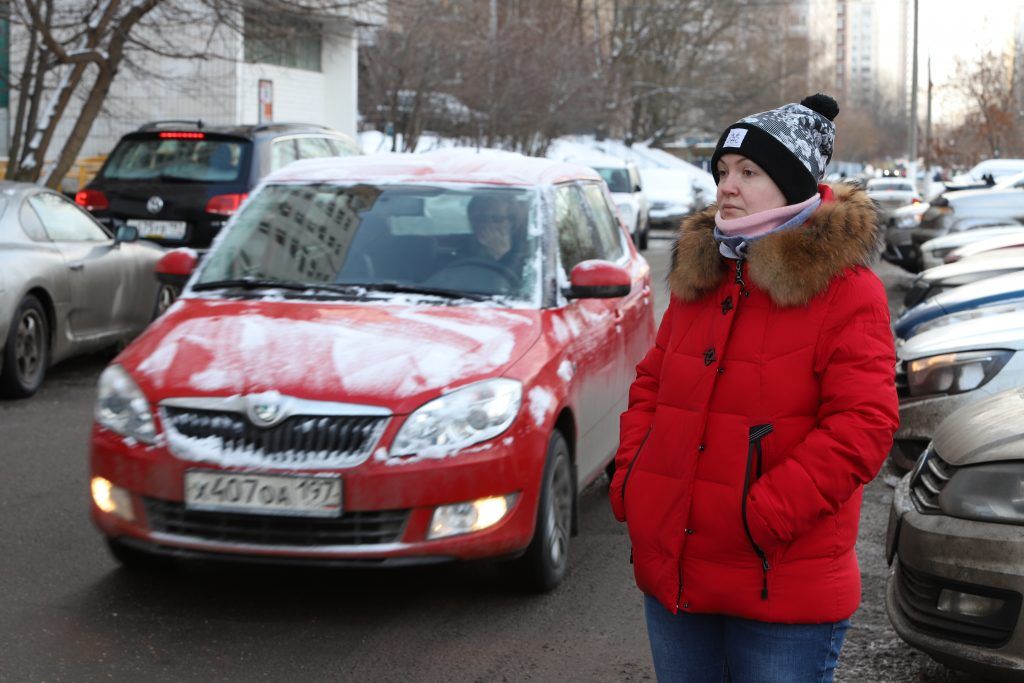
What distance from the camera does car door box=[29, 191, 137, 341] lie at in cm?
998

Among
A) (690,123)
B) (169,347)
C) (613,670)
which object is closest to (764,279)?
(613,670)

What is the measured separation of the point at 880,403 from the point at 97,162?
26.4 metres

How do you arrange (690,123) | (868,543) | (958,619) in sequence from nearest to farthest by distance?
(958,619)
(868,543)
(690,123)

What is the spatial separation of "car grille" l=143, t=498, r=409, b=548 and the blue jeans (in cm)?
198

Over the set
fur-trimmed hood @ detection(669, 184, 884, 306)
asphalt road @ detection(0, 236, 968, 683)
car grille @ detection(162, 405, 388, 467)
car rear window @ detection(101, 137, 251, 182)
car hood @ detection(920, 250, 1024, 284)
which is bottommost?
asphalt road @ detection(0, 236, 968, 683)

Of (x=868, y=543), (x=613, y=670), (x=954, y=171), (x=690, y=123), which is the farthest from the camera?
(x=690, y=123)

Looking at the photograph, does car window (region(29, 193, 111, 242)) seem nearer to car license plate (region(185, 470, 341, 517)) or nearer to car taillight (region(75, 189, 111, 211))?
car taillight (region(75, 189, 111, 211))

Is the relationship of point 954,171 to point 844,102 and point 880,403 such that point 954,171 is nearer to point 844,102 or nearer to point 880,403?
point 880,403

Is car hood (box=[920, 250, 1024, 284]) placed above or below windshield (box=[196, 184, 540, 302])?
below

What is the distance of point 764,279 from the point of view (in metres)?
2.73

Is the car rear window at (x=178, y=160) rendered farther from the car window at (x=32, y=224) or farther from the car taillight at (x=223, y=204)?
the car window at (x=32, y=224)

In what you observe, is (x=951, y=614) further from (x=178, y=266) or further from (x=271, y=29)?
(x=271, y=29)

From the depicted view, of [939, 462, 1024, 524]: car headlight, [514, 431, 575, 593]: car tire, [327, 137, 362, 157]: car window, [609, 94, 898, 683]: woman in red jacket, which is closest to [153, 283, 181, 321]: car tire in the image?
[327, 137, 362, 157]: car window

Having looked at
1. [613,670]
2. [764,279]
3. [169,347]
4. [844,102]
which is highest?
[844,102]
